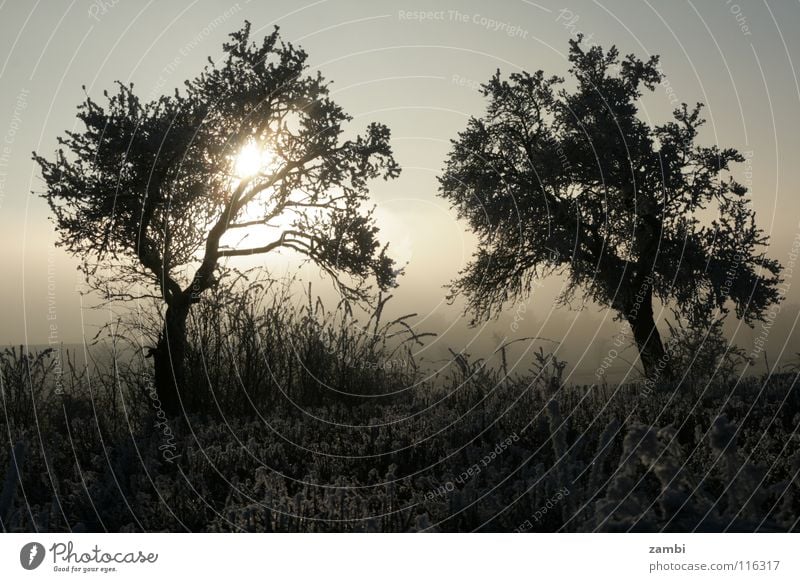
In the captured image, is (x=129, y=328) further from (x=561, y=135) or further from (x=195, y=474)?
(x=561, y=135)

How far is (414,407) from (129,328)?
575 centimetres

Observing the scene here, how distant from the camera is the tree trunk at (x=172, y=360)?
12.7m

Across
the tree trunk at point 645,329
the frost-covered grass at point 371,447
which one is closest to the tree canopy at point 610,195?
the tree trunk at point 645,329

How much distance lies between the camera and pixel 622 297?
21047mm
